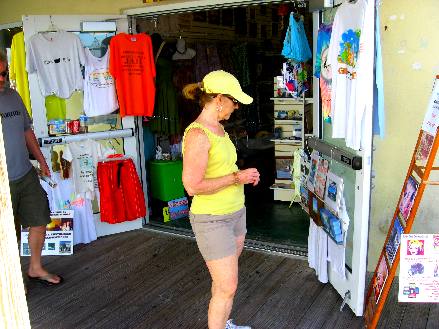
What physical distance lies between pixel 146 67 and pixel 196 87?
244 centimetres

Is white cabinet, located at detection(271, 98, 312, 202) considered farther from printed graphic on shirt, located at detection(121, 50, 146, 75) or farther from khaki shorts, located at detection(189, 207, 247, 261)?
khaki shorts, located at detection(189, 207, 247, 261)

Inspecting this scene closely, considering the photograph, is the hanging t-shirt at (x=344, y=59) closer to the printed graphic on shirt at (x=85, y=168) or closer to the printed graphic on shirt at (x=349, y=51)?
the printed graphic on shirt at (x=349, y=51)

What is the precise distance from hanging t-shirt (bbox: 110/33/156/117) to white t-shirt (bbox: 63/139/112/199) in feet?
1.48

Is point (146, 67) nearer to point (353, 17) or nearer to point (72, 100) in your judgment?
point (72, 100)

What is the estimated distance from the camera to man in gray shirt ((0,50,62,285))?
3315mm

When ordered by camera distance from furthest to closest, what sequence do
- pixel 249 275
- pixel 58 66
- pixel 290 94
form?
1. pixel 290 94
2. pixel 58 66
3. pixel 249 275

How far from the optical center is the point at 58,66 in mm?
4320

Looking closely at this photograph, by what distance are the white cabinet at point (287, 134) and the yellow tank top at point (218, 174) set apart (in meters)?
3.25

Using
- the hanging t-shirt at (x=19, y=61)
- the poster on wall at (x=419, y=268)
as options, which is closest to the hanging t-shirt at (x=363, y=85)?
the poster on wall at (x=419, y=268)

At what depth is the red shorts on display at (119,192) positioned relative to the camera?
4598 mm

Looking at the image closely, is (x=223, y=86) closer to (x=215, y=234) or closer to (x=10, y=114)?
(x=215, y=234)

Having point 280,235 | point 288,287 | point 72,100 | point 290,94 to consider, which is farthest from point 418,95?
point 72,100

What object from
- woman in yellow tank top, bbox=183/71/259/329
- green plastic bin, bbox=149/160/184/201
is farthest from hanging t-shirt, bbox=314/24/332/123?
green plastic bin, bbox=149/160/184/201

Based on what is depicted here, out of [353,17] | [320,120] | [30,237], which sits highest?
[353,17]
